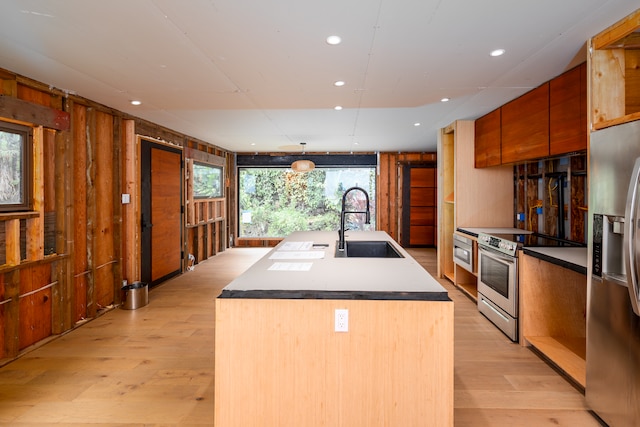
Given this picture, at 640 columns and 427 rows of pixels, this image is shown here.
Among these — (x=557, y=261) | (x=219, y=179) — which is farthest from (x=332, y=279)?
(x=219, y=179)

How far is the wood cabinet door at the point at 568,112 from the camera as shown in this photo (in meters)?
2.78

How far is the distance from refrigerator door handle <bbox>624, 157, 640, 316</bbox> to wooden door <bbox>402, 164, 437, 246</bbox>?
→ 681cm

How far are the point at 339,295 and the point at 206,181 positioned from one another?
20.6ft

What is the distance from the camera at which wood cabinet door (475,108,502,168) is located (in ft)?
13.7

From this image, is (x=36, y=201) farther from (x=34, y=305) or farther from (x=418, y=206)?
(x=418, y=206)

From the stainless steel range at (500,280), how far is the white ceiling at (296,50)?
1517 millimetres

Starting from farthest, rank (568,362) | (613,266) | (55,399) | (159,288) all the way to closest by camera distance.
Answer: (159,288)
(568,362)
(55,399)
(613,266)

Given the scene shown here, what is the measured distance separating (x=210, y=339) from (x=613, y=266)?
308 cm

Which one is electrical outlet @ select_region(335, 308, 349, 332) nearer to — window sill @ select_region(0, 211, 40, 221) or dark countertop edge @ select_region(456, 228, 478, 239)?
window sill @ select_region(0, 211, 40, 221)

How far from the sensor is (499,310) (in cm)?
344

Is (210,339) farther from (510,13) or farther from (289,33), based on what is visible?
(510,13)

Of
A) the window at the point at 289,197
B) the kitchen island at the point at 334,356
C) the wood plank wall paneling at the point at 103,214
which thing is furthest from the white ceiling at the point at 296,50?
the window at the point at 289,197

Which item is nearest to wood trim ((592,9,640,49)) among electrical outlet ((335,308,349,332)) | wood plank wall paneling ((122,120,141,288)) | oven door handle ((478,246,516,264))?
oven door handle ((478,246,516,264))

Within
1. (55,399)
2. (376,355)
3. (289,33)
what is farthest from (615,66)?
(55,399)
